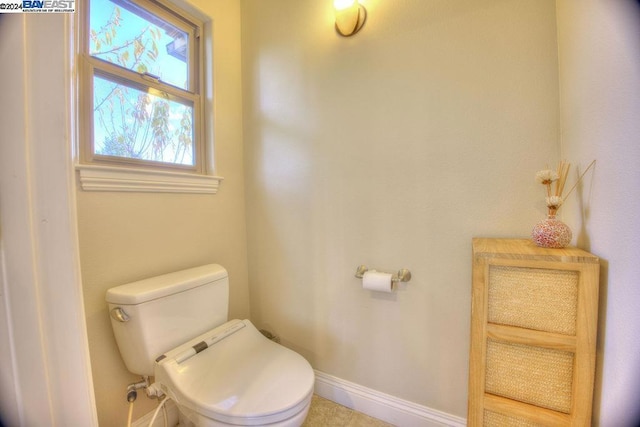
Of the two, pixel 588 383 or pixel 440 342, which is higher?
pixel 588 383

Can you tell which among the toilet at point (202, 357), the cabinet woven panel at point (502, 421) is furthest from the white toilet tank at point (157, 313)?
the cabinet woven panel at point (502, 421)

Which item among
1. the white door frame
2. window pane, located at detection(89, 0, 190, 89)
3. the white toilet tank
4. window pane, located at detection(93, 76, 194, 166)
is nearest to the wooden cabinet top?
the white door frame

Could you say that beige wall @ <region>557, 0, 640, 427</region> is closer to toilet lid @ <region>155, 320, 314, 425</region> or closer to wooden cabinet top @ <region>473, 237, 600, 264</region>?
wooden cabinet top @ <region>473, 237, 600, 264</region>

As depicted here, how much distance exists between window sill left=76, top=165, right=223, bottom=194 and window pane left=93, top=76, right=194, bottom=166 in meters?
Result: 0.13

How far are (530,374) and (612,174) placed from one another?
60cm

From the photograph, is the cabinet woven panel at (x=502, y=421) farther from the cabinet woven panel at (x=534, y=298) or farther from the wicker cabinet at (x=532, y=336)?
the cabinet woven panel at (x=534, y=298)

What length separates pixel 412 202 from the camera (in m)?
1.13

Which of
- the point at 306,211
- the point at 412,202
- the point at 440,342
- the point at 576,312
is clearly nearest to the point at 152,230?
the point at 306,211

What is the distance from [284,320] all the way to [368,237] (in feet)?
2.47

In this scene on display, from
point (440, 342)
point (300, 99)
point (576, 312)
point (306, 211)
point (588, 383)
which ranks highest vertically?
point (300, 99)

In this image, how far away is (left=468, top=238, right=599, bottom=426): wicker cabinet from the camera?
662mm

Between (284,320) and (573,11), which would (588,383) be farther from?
(284,320)

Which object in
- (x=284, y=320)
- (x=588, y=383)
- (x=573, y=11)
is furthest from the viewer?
(x=284, y=320)

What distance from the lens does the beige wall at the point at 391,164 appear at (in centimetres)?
96
